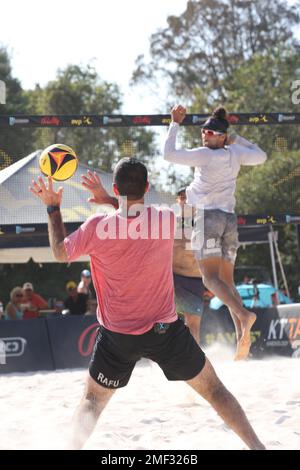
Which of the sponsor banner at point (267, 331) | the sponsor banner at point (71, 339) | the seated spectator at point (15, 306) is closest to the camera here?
the sponsor banner at point (71, 339)

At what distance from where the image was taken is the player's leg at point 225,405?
3.88 meters

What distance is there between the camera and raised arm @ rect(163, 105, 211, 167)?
5.32m

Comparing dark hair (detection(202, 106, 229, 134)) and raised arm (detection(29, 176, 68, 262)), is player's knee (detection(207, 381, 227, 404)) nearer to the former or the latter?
raised arm (detection(29, 176, 68, 262))

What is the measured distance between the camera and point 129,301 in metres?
3.91

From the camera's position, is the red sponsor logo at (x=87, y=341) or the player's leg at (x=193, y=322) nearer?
the player's leg at (x=193, y=322)

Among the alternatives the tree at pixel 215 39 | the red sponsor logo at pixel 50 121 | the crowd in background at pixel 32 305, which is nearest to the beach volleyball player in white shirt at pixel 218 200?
the red sponsor logo at pixel 50 121

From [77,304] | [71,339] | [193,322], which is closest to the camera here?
[193,322]

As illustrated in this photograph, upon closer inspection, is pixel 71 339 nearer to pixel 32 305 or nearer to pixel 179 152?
pixel 32 305

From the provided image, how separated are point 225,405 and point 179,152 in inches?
84.8

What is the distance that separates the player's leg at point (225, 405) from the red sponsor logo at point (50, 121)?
5.44 meters

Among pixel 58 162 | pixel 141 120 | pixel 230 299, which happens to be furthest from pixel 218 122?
pixel 141 120

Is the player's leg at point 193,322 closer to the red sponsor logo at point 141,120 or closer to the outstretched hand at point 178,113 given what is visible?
the outstretched hand at point 178,113

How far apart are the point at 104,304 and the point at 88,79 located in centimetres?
3270
